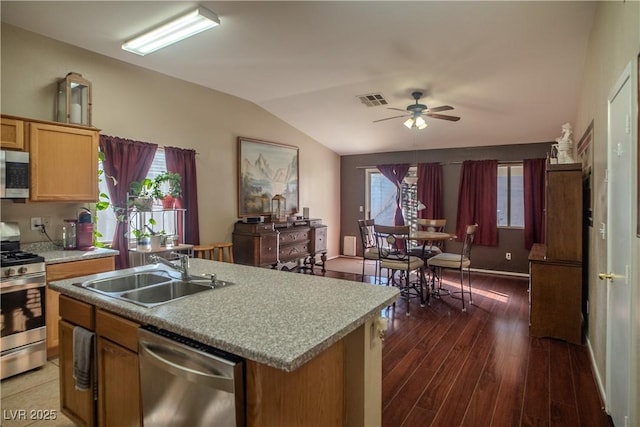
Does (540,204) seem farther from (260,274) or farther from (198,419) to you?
(198,419)

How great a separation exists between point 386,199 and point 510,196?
230cm

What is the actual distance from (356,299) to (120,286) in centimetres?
141

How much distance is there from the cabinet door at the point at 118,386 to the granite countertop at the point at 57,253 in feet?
5.20

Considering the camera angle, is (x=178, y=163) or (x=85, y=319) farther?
(x=178, y=163)

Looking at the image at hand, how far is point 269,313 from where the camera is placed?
1.46 m

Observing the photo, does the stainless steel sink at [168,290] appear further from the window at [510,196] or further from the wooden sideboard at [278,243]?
the window at [510,196]

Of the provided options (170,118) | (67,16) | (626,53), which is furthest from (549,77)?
(67,16)

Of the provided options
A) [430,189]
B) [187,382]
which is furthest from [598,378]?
[430,189]

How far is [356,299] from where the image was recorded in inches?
64.5

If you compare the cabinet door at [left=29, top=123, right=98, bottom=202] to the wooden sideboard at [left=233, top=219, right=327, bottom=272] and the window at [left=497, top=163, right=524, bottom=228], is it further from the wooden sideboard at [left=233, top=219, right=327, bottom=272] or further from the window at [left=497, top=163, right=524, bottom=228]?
the window at [left=497, top=163, right=524, bottom=228]

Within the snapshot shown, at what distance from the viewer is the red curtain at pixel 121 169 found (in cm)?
375

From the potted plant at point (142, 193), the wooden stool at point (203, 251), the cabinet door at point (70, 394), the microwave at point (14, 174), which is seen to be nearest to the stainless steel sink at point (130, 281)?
the cabinet door at point (70, 394)

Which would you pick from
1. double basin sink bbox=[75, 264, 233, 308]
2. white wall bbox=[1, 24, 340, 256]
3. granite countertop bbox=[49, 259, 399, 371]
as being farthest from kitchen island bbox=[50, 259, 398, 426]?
white wall bbox=[1, 24, 340, 256]

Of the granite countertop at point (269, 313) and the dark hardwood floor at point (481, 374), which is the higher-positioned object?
the granite countertop at point (269, 313)
